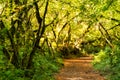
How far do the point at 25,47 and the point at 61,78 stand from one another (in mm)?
3482

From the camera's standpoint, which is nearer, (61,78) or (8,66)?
(8,66)

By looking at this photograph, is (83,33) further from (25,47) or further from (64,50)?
(25,47)

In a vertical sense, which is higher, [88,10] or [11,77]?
[88,10]

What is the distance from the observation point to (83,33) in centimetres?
4459

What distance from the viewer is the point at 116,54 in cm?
2294

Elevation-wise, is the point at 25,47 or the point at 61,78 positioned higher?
the point at 25,47

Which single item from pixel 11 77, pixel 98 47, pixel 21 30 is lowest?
pixel 98 47

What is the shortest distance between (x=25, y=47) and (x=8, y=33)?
328cm

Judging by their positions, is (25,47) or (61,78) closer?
(25,47)

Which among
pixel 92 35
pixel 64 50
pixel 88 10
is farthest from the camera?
pixel 92 35

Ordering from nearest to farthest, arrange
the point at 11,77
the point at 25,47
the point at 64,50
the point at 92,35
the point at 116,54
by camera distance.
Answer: the point at 11,77
the point at 25,47
the point at 116,54
the point at 64,50
the point at 92,35

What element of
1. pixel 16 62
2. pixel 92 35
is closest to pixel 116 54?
pixel 16 62

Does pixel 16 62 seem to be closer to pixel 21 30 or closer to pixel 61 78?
pixel 21 30

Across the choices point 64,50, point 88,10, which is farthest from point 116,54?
point 64,50
